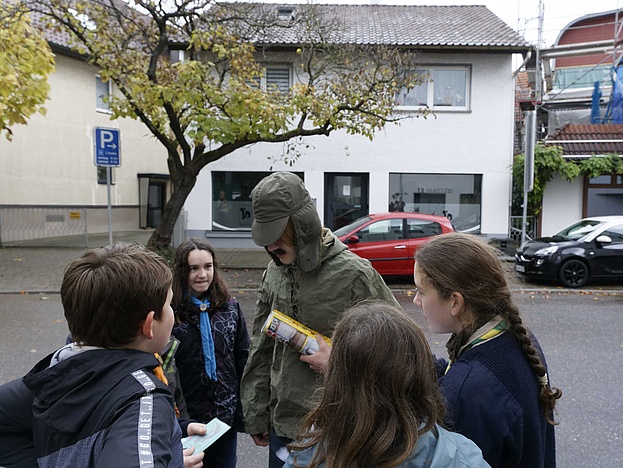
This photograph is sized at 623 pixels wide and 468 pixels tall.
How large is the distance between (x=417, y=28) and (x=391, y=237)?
381 inches

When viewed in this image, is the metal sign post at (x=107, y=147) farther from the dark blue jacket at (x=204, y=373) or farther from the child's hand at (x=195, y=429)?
the child's hand at (x=195, y=429)

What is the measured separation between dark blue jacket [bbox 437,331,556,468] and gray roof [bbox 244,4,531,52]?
12846mm

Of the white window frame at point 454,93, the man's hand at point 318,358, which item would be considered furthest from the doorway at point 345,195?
the man's hand at point 318,358

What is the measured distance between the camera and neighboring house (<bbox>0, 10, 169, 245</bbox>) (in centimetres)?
1781

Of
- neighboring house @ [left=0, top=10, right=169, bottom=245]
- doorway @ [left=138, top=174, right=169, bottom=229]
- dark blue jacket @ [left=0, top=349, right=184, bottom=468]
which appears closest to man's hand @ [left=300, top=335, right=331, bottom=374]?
dark blue jacket @ [left=0, top=349, right=184, bottom=468]

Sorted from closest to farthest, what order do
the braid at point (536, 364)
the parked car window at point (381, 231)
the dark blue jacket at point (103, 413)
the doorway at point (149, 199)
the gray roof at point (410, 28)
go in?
the dark blue jacket at point (103, 413) < the braid at point (536, 364) < the parked car window at point (381, 231) < the gray roof at point (410, 28) < the doorway at point (149, 199)

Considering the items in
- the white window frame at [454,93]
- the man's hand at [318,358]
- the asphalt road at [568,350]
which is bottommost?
the asphalt road at [568,350]

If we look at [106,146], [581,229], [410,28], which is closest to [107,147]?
[106,146]

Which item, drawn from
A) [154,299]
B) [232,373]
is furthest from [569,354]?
[154,299]

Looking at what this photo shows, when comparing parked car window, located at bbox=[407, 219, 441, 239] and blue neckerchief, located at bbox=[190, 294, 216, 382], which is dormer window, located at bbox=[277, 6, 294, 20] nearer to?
parked car window, located at bbox=[407, 219, 441, 239]

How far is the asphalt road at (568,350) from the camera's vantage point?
3932 mm

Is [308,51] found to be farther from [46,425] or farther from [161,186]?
[161,186]

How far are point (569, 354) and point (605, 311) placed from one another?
122 inches

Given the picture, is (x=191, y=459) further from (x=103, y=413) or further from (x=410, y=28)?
(x=410, y=28)
